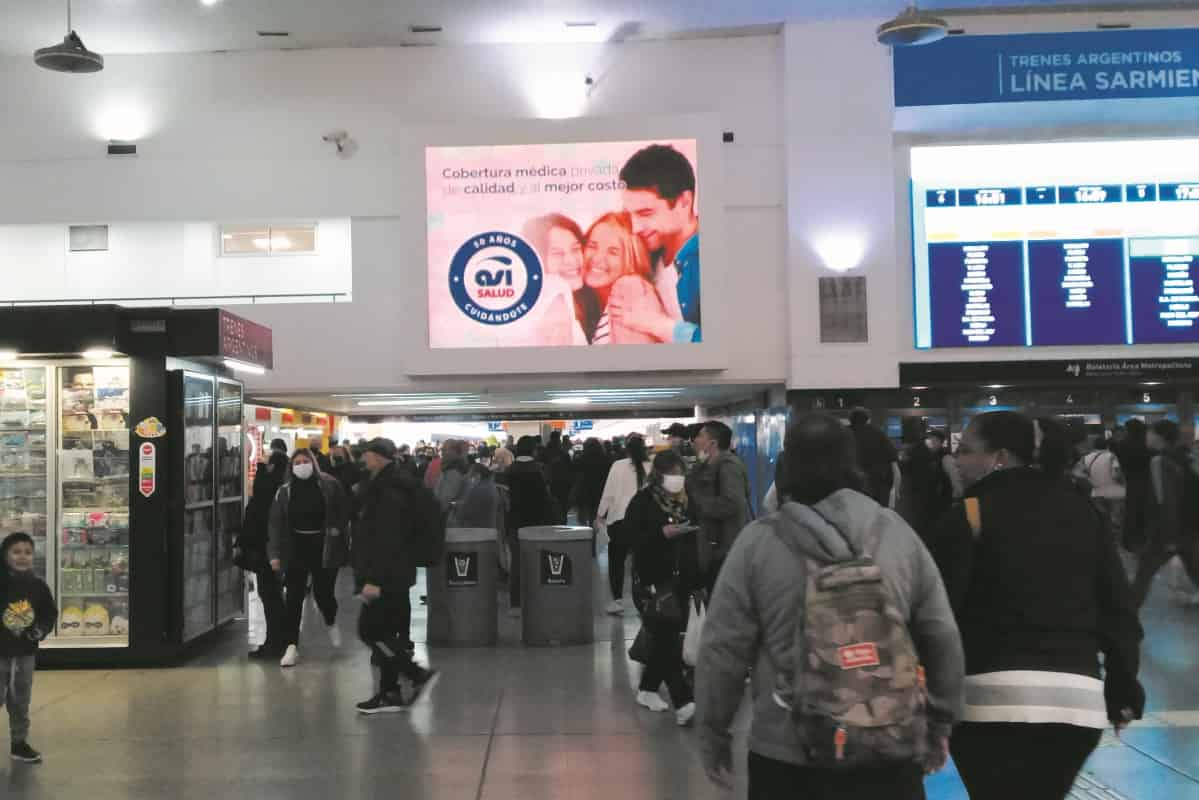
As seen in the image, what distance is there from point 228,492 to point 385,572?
3.83 metres

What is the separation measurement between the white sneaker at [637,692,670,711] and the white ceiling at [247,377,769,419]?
27.8 ft

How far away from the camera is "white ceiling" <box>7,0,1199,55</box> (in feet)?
45.2

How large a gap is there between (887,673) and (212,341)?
7326 millimetres

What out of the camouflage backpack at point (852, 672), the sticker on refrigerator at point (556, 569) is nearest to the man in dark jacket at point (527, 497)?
the sticker on refrigerator at point (556, 569)

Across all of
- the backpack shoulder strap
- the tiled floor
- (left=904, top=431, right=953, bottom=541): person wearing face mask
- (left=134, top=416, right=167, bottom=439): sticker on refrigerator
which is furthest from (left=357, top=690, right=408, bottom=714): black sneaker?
the backpack shoulder strap

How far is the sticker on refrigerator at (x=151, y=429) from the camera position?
8297mm

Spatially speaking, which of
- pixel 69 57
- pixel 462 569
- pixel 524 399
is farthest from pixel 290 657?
pixel 524 399

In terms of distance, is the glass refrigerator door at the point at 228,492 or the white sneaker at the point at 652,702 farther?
the glass refrigerator door at the point at 228,492

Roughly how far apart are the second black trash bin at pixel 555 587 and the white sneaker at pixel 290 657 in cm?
192

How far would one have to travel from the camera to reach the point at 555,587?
884 centimetres

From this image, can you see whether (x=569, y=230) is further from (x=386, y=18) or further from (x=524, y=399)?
(x=524, y=399)

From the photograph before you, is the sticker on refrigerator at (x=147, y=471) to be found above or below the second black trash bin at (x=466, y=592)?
above

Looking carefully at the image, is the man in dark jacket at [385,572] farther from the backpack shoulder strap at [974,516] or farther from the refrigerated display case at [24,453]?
the backpack shoulder strap at [974,516]

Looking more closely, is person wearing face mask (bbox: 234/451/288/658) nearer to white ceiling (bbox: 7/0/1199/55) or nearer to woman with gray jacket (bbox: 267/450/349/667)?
woman with gray jacket (bbox: 267/450/349/667)
